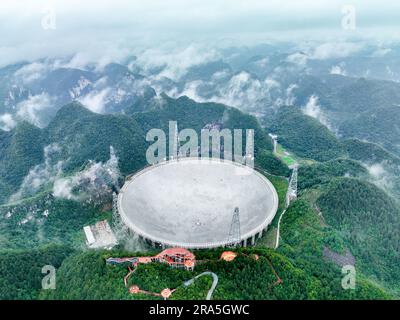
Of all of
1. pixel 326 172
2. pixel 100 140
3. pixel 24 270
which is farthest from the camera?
pixel 100 140

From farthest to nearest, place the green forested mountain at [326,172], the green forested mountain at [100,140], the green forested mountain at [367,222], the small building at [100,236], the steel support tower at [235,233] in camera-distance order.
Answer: the green forested mountain at [100,140] → the green forested mountain at [326,172] → the small building at [100,236] → the steel support tower at [235,233] → the green forested mountain at [367,222]

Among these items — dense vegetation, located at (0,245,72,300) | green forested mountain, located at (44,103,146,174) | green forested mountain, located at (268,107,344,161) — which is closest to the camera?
dense vegetation, located at (0,245,72,300)

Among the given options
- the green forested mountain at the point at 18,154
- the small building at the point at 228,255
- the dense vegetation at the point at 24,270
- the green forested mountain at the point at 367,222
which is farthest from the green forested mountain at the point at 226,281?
the green forested mountain at the point at 18,154

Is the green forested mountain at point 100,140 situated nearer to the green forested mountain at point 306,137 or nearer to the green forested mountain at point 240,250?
the green forested mountain at point 240,250

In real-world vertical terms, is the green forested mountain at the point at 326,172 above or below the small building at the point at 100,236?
above

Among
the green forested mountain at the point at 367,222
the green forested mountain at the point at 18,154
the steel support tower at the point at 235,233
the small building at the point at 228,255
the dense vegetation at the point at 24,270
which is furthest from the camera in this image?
the green forested mountain at the point at 18,154

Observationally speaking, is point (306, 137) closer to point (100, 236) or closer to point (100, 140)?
point (100, 140)

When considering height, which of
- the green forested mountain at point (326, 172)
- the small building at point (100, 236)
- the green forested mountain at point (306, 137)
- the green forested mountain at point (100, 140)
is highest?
the green forested mountain at point (100, 140)

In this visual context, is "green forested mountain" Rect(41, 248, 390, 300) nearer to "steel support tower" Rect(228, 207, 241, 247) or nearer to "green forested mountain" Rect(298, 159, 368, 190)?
"steel support tower" Rect(228, 207, 241, 247)

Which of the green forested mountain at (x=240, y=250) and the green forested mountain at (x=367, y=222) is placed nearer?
the green forested mountain at (x=240, y=250)

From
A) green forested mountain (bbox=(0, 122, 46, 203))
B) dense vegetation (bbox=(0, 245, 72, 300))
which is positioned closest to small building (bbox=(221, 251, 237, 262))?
dense vegetation (bbox=(0, 245, 72, 300))

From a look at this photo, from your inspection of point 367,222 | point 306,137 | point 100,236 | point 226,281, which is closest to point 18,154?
point 100,236
